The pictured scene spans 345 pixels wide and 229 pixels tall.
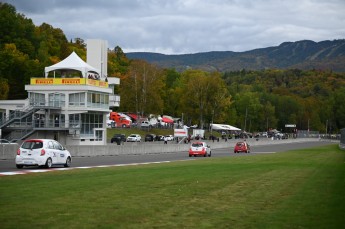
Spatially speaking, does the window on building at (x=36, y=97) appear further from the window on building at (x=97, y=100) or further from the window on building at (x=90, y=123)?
the window on building at (x=97, y=100)

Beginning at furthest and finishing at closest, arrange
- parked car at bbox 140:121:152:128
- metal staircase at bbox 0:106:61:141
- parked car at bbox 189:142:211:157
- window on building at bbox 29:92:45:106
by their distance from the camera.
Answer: parked car at bbox 140:121:152:128 → window on building at bbox 29:92:45:106 → metal staircase at bbox 0:106:61:141 → parked car at bbox 189:142:211:157

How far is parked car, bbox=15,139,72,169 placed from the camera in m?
28.8

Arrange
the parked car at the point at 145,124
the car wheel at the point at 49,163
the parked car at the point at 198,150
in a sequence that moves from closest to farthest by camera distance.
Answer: the car wheel at the point at 49,163, the parked car at the point at 198,150, the parked car at the point at 145,124

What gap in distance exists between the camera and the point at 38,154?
2892 cm


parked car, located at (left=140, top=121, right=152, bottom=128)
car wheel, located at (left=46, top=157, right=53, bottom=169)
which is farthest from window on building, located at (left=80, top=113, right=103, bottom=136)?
car wheel, located at (left=46, top=157, right=53, bottom=169)

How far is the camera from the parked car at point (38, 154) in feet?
94.4

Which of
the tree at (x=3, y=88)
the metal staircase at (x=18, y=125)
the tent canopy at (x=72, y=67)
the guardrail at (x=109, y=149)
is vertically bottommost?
the guardrail at (x=109, y=149)

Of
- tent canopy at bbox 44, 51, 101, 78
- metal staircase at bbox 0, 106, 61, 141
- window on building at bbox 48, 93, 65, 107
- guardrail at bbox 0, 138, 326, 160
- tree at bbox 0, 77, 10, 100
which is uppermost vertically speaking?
tent canopy at bbox 44, 51, 101, 78

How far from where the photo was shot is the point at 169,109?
151m

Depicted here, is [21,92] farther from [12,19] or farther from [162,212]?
[162,212]

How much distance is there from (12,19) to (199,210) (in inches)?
4143

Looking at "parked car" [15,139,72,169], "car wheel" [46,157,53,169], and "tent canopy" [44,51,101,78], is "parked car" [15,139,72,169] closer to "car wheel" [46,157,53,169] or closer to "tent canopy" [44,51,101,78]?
"car wheel" [46,157,53,169]

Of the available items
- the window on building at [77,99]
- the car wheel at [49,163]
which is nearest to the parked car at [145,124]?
the window on building at [77,99]

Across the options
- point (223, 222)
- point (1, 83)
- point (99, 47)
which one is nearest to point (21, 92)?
point (1, 83)
